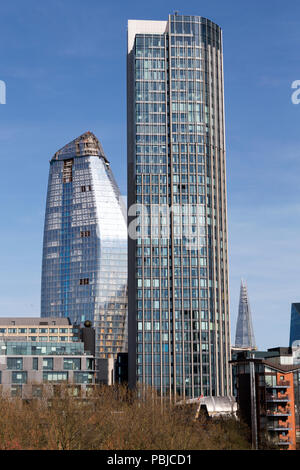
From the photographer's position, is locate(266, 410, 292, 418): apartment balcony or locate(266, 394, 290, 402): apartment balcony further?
locate(266, 394, 290, 402): apartment balcony

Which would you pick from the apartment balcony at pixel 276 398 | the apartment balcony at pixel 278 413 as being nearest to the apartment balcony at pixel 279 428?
the apartment balcony at pixel 278 413

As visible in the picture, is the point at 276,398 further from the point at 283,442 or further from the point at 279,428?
the point at 283,442

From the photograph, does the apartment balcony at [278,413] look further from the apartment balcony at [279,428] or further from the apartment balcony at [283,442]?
the apartment balcony at [283,442]

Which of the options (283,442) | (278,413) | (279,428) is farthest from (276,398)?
(283,442)

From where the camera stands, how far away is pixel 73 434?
108688mm

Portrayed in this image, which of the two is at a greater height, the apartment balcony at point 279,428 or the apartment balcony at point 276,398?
the apartment balcony at point 276,398

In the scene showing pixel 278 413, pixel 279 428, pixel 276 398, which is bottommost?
pixel 279 428

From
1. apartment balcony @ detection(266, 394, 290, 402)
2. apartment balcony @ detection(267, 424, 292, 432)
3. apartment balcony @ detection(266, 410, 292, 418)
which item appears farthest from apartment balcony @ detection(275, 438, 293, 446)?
apartment balcony @ detection(266, 394, 290, 402)

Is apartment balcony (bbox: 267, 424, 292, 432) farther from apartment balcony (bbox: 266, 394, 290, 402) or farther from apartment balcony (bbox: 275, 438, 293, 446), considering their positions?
apartment balcony (bbox: 266, 394, 290, 402)

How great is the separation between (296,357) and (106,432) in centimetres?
A: 9515

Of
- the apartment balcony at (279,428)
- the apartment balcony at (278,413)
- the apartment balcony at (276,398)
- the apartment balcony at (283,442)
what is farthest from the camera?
the apartment balcony at (276,398)

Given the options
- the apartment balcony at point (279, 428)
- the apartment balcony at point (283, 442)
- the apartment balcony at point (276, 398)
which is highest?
the apartment balcony at point (276, 398)
